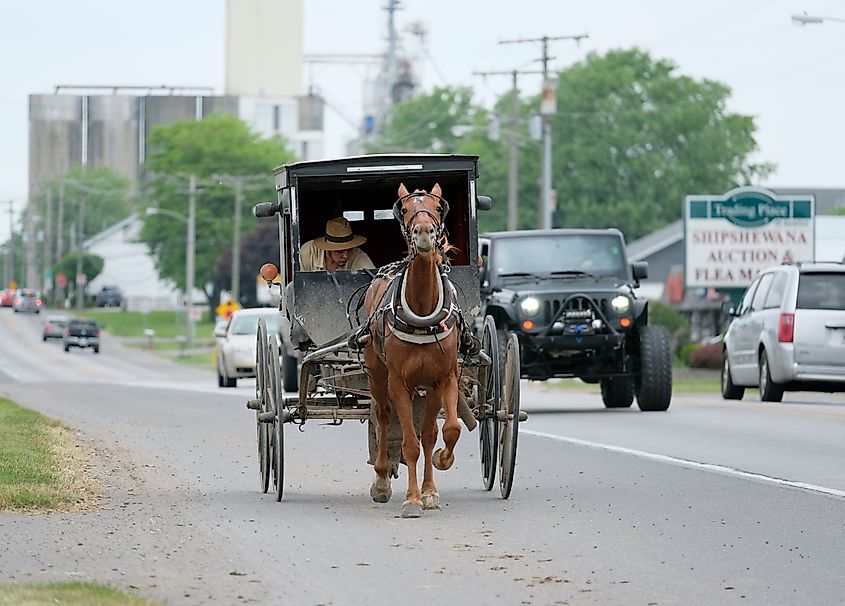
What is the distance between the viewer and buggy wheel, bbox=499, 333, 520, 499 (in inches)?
517

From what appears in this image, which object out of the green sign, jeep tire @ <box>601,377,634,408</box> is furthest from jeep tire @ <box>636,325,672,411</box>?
the green sign

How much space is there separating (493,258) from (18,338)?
79.2 m

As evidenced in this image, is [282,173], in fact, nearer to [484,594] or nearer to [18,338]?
[484,594]

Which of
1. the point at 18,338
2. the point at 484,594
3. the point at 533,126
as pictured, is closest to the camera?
the point at 484,594

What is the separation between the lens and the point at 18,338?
101188 millimetres

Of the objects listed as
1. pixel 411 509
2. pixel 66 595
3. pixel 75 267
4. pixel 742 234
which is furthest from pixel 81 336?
pixel 66 595

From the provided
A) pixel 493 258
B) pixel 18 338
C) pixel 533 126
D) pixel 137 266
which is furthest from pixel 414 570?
pixel 137 266

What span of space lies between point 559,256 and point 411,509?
13431 mm

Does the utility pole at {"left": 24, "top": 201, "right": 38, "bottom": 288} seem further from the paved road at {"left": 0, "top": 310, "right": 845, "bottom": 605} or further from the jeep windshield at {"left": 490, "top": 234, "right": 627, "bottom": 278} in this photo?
the paved road at {"left": 0, "top": 310, "right": 845, "bottom": 605}

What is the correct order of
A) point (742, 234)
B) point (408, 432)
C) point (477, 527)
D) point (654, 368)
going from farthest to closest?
1. point (742, 234)
2. point (654, 368)
3. point (408, 432)
4. point (477, 527)

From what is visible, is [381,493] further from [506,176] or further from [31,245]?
[31,245]

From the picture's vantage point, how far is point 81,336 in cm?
8906

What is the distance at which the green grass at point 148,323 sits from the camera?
353ft

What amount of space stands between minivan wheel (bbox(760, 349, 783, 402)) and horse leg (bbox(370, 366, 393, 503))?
15.1 metres
